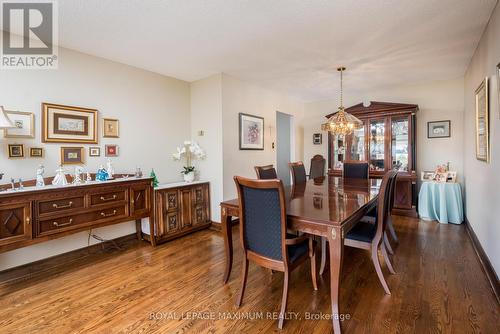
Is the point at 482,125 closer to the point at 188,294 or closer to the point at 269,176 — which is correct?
the point at 269,176

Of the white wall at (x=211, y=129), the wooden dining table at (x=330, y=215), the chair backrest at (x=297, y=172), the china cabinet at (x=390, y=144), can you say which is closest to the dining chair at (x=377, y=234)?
the wooden dining table at (x=330, y=215)

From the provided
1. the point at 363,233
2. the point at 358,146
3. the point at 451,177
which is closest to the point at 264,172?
the point at 363,233

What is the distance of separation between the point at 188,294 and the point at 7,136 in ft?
7.52

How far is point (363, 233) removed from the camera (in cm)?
219

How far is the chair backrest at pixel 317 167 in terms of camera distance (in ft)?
17.9

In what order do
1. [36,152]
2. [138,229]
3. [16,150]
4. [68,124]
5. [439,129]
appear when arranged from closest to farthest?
[16,150]
[36,152]
[68,124]
[138,229]
[439,129]

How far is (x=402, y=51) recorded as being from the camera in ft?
9.62

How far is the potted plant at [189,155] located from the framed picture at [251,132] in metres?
0.71

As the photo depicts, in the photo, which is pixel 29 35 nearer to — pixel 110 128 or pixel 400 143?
pixel 110 128

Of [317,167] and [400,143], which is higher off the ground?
[400,143]

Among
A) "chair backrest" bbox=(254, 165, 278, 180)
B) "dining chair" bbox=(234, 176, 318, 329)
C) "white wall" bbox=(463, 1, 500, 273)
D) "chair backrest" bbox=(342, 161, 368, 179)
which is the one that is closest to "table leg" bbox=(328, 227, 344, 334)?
"dining chair" bbox=(234, 176, 318, 329)

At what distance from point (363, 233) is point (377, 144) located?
2.90 meters

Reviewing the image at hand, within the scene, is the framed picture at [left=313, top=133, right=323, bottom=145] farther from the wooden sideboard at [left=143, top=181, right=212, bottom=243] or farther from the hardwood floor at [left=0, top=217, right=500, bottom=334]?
the hardwood floor at [left=0, top=217, right=500, bottom=334]

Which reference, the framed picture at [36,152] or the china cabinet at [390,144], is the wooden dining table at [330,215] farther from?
the framed picture at [36,152]
